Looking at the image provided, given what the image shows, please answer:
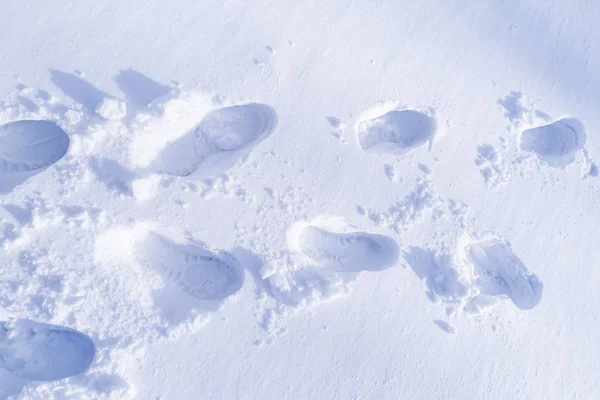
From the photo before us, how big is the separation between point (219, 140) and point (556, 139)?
1797mm

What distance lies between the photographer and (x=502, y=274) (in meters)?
2.46

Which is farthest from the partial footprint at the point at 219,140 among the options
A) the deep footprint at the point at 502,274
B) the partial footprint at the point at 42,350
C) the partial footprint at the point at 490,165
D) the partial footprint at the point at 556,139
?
the partial footprint at the point at 556,139

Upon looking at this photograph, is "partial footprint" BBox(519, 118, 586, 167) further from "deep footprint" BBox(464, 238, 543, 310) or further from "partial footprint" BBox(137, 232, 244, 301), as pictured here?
"partial footprint" BBox(137, 232, 244, 301)

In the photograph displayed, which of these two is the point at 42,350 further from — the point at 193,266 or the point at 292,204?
the point at 292,204

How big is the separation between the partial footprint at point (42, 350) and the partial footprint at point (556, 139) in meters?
2.38

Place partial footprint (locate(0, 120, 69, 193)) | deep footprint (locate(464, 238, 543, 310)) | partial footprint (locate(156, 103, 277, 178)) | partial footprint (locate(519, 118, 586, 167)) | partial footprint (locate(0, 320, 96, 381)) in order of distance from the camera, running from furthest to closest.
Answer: partial footprint (locate(519, 118, 586, 167)) < deep footprint (locate(464, 238, 543, 310)) < partial footprint (locate(156, 103, 277, 178)) < partial footprint (locate(0, 120, 69, 193)) < partial footprint (locate(0, 320, 96, 381))

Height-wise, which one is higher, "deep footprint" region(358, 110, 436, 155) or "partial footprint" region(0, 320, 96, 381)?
"deep footprint" region(358, 110, 436, 155)

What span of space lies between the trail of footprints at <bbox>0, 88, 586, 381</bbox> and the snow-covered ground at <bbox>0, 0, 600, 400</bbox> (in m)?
0.01

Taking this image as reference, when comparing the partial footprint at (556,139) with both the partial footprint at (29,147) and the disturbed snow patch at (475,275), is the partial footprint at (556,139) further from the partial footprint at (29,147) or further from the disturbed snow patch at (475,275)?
the partial footprint at (29,147)

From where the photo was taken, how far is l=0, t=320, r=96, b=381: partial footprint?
A: 6.83ft

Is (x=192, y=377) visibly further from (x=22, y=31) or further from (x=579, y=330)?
(x=579, y=330)

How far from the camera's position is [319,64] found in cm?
243

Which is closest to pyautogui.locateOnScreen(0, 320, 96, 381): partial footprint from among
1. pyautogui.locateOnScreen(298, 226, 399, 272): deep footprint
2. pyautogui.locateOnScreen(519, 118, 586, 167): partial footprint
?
pyautogui.locateOnScreen(298, 226, 399, 272): deep footprint

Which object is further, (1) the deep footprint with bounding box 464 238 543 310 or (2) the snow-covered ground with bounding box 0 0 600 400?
(1) the deep footprint with bounding box 464 238 543 310
